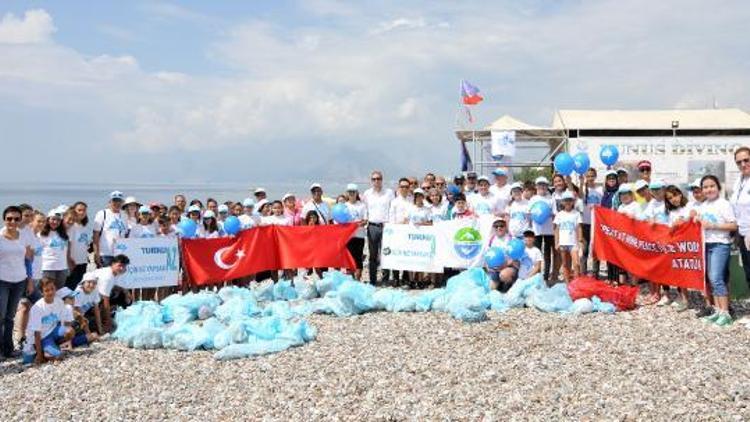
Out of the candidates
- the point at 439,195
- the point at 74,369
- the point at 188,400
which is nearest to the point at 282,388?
the point at 188,400

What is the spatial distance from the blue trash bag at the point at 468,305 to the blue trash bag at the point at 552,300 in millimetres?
679

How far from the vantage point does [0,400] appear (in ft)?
24.1

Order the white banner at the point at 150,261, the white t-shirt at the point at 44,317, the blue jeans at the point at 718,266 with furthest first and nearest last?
the white banner at the point at 150,261, the blue jeans at the point at 718,266, the white t-shirt at the point at 44,317

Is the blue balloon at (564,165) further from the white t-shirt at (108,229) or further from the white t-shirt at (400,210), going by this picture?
the white t-shirt at (108,229)

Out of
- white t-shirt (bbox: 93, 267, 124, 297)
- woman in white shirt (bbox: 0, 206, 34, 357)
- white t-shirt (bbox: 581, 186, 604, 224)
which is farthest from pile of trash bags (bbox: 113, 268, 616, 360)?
white t-shirt (bbox: 581, 186, 604, 224)

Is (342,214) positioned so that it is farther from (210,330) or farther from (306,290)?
(210,330)

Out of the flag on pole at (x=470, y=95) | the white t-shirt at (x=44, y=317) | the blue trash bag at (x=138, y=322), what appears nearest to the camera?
the white t-shirt at (x=44, y=317)

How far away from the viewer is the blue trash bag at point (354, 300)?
10.4m

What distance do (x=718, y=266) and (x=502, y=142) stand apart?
51.9 feet

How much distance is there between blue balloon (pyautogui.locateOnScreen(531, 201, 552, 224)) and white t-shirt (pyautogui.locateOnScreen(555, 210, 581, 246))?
0.27 metres

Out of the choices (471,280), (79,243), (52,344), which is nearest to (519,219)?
A: (471,280)

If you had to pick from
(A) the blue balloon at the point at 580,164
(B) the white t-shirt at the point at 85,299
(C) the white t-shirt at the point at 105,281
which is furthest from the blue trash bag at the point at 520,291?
(B) the white t-shirt at the point at 85,299

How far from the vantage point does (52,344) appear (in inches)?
344

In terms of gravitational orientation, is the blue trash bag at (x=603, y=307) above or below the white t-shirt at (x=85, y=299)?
below
